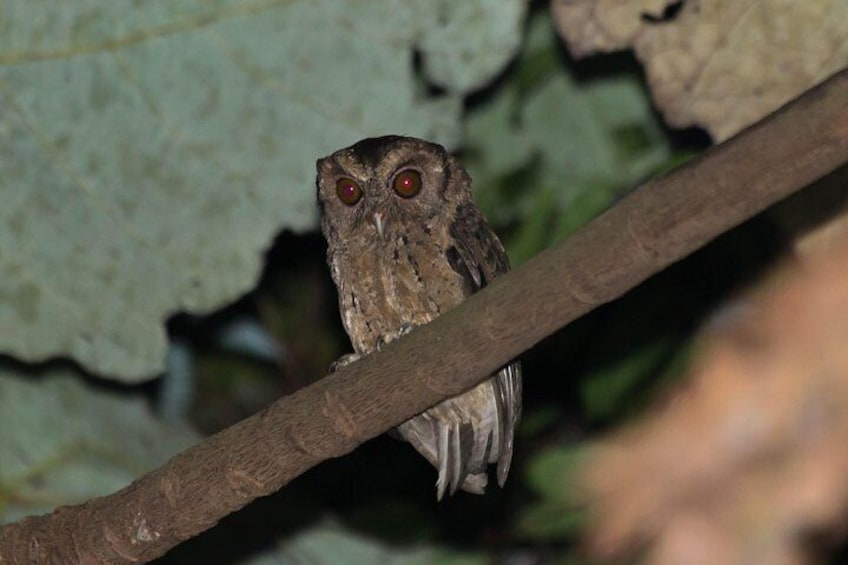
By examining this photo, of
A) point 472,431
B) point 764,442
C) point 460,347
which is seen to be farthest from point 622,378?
point 764,442

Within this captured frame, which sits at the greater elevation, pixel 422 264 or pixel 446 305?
pixel 422 264

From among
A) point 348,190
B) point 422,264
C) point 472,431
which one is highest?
point 348,190

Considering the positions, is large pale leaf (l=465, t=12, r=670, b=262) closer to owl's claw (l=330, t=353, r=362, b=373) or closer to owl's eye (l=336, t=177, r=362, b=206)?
owl's eye (l=336, t=177, r=362, b=206)

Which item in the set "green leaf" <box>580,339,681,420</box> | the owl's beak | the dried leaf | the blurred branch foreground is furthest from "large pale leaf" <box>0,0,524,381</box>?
the dried leaf

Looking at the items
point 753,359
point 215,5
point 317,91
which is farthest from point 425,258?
point 753,359

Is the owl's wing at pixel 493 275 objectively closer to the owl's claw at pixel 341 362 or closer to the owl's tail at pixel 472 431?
the owl's tail at pixel 472 431

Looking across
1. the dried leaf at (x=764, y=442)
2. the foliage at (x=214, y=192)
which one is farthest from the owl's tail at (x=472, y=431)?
the dried leaf at (x=764, y=442)

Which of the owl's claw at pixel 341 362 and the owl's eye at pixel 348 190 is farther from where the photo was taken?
the owl's eye at pixel 348 190

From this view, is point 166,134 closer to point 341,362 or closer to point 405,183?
point 405,183
